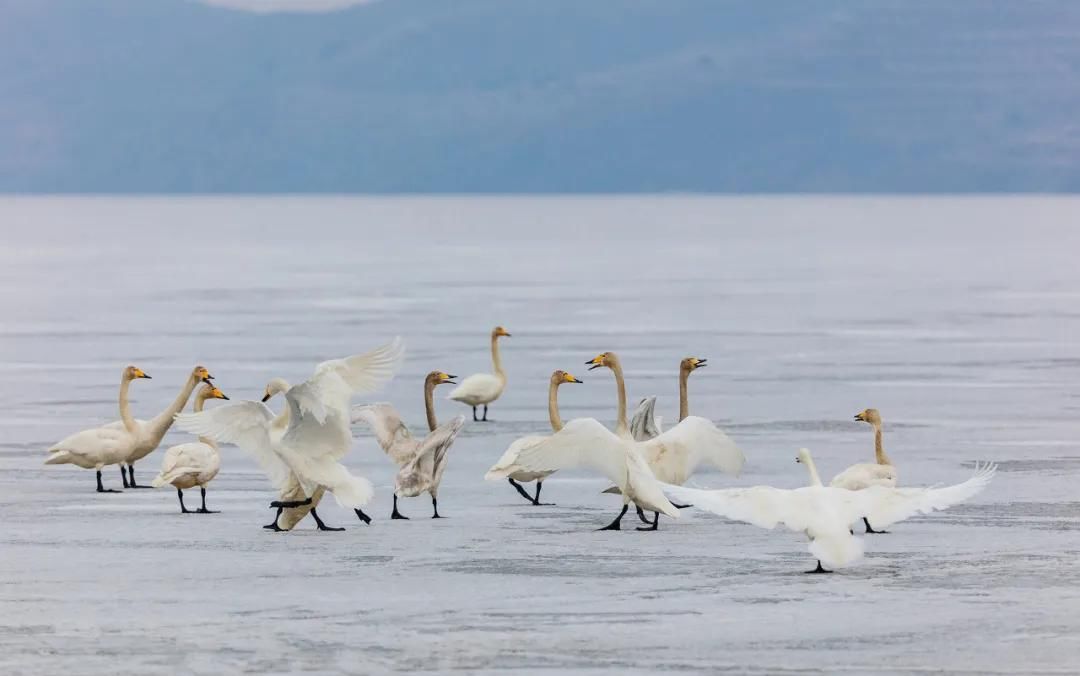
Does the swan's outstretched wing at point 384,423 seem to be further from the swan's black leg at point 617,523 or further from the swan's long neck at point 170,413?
the swan's black leg at point 617,523

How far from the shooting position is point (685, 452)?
11.7m

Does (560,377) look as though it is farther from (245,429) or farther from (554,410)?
(245,429)

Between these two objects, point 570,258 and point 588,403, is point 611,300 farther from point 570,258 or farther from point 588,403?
point 570,258

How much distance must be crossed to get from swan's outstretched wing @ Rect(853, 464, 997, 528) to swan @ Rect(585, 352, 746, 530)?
5.11ft

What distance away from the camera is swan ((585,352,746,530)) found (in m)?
11.6

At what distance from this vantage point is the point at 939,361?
Result: 2244 cm

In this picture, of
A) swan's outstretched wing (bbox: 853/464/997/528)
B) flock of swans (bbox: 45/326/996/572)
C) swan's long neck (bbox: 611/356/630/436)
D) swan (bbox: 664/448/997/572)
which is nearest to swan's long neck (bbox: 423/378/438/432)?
flock of swans (bbox: 45/326/996/572)

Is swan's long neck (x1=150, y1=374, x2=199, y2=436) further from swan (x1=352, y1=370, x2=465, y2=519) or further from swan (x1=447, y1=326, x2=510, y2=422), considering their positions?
swan (x1=447, y1=326, x2=510, y2=422)

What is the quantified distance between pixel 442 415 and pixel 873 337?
9.57 metres

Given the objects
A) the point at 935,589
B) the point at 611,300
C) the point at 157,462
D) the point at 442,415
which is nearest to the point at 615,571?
the point at 935,589

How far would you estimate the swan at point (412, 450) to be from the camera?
11.7 meters

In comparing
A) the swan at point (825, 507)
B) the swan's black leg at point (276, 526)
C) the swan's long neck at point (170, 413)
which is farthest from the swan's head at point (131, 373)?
the swan at point (825, 507)

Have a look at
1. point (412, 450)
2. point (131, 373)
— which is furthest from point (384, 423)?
point (131, 373)

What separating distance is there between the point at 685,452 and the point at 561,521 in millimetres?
805
